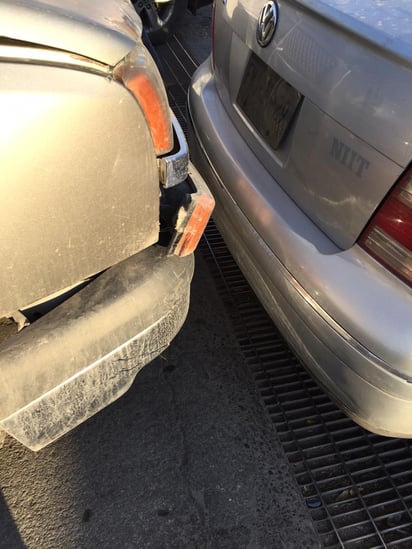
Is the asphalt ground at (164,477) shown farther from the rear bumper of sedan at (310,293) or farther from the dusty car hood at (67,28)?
the dusty car hood at (67,28)

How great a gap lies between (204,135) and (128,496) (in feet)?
5.10

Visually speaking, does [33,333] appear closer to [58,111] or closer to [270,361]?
[58,111]

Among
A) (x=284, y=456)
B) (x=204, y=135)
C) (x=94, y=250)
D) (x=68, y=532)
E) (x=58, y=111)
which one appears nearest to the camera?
(x=58, y=111)

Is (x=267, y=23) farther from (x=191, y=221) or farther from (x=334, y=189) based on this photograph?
(x=191, y=221)

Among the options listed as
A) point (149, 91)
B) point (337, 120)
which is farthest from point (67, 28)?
point (337, 120)

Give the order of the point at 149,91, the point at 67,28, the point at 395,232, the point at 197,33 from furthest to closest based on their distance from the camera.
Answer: the point at 197,33, the point at 395,232, the point at 149,91, the point at 67,28

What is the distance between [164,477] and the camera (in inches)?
74.0

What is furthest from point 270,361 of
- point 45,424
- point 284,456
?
point 45,424

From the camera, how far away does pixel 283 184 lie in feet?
5.89

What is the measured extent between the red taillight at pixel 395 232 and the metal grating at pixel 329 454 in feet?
3.25

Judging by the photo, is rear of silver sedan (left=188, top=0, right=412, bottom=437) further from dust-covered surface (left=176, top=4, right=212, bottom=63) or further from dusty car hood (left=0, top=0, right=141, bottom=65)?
dust-covered surface (left=176, top=4, right=212, bottom=63)

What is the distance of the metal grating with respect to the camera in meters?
1.83

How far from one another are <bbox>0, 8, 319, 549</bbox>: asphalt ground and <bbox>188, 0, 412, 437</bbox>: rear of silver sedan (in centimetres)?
50

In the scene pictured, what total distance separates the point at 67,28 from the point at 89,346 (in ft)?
2.72
